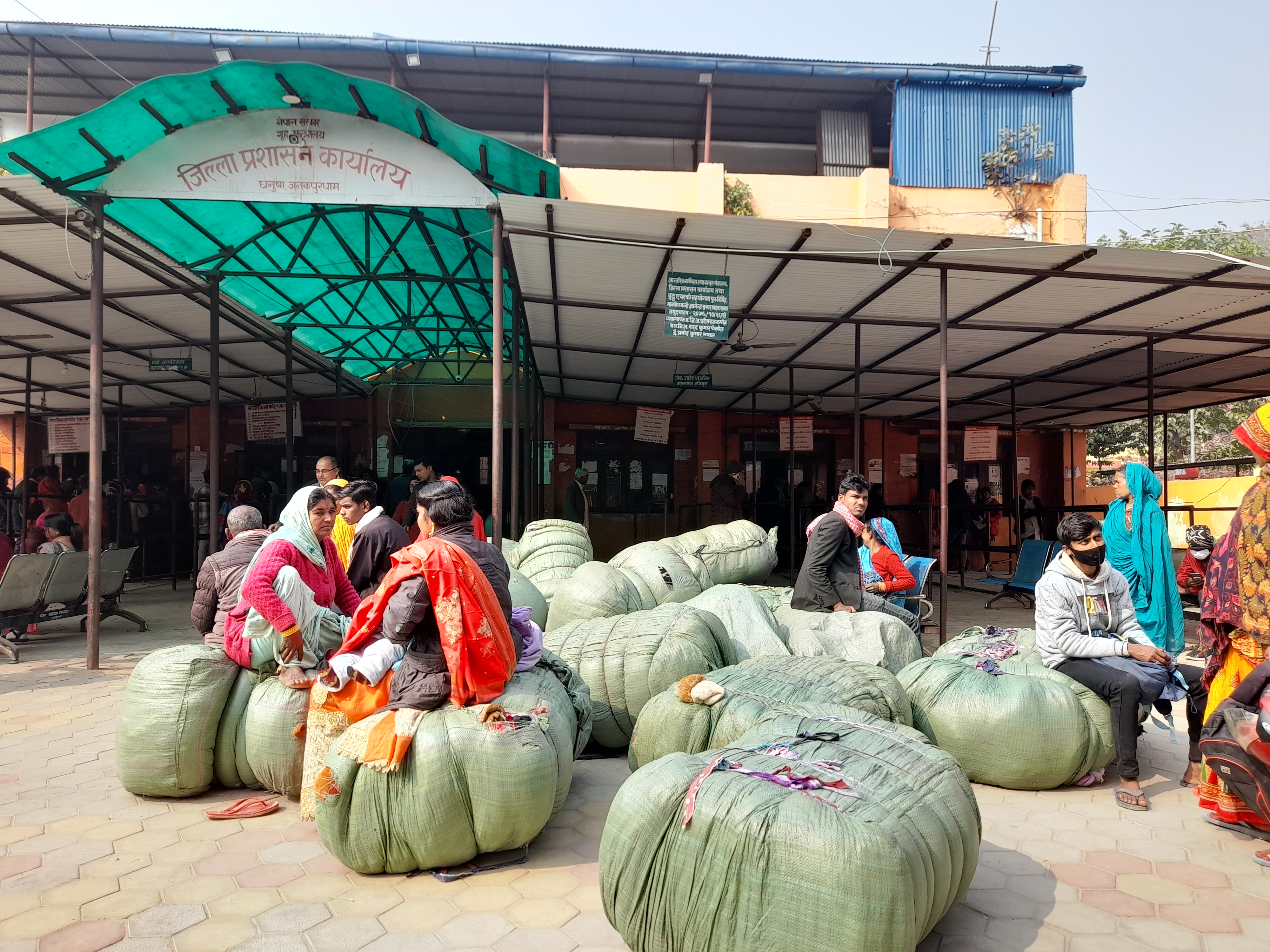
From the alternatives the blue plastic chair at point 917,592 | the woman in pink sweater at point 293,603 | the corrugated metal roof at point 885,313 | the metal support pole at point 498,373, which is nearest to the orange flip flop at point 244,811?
the woman in pink sweater at point 293,603

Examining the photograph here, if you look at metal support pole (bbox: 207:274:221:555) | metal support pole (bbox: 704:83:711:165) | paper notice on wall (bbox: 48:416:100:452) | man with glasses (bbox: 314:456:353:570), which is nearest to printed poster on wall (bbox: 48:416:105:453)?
paper notice on wall (bbox: 48:416:100:452)

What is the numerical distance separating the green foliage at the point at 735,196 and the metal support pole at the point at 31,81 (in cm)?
1032

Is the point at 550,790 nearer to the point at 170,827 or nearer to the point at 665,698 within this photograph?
the point at 665,698

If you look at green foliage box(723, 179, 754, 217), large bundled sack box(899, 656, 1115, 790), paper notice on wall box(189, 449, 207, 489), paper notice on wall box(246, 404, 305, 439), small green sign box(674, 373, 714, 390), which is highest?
green foliage box(723, 179, 754, 217)

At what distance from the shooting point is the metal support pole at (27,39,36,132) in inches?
467

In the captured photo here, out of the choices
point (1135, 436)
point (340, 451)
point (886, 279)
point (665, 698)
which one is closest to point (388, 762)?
point (665, 698)

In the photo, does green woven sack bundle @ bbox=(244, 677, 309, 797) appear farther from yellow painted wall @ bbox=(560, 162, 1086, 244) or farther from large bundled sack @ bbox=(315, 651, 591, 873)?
yellow painted wall @ bbox=(560, 162, 1086, 244)

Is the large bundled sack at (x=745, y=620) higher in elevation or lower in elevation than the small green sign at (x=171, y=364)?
lower

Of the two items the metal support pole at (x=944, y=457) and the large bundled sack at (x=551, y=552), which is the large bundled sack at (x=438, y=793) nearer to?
the large bundled sack at (x=551, y=552)

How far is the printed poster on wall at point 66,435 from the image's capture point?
1391 cm

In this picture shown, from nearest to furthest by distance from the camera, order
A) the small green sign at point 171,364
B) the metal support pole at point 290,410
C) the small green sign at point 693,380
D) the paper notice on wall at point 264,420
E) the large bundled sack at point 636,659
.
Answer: the large bundled sack at point 636,659 < the small green sign at point 171,364 < the small green sign at point 693,380 < the metal support pole at point 290,410 < the paper notice on wall at point 264,420

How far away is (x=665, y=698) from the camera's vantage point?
11.7 ft

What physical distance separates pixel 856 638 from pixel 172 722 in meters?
3.63

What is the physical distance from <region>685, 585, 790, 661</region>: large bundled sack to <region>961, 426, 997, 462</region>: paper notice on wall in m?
9.93
